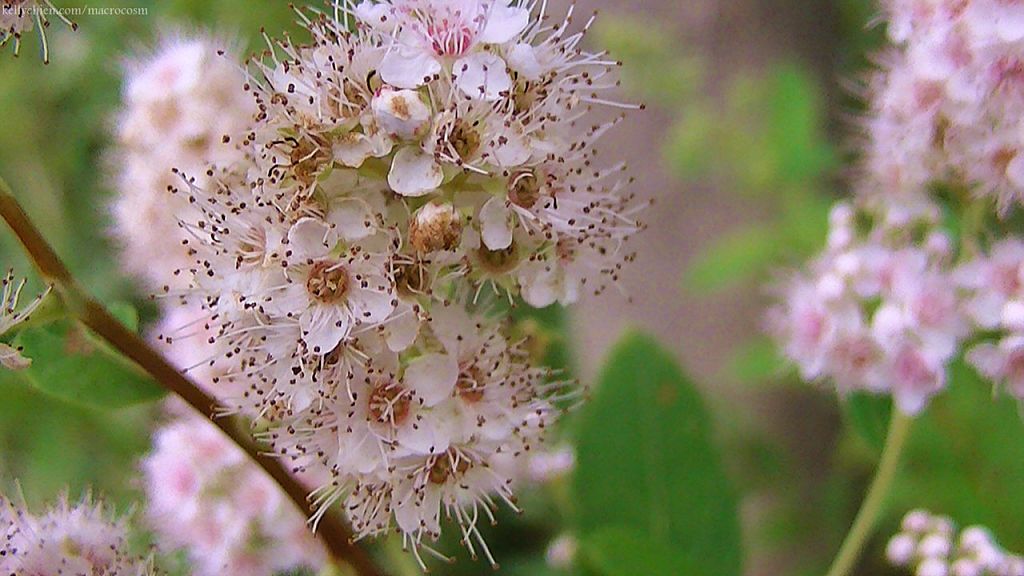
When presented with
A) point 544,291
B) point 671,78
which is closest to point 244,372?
point 544,291

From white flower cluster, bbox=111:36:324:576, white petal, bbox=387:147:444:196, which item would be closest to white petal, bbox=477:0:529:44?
white petal, bbox=387:147:444:196

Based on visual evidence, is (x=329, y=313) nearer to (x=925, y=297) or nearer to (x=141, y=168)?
(x=141, y=168)

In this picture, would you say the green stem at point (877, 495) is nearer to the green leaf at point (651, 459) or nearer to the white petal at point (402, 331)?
the green leaf at point (651, 459)

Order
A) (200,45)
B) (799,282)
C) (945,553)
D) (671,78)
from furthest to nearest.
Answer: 1. (671,78)
2. (799,282)
3. (200,45)
4. (945,553)

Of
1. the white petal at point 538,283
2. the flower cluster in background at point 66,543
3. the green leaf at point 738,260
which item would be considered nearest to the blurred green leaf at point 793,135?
the green leaf at point 738,260

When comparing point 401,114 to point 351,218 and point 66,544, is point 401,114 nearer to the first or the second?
point 351,218

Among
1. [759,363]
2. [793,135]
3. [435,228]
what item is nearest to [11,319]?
[435,228]
